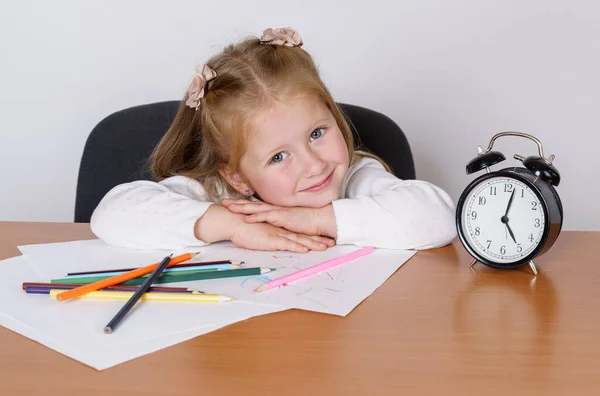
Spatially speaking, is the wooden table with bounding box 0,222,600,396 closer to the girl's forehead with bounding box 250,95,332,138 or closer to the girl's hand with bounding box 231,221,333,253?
the girl's hand with bounding box 231,221,333,253

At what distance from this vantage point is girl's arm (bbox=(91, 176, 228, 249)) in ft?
4.59

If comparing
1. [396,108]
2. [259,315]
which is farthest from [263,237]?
[396,108]

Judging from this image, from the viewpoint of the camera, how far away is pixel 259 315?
982 mm

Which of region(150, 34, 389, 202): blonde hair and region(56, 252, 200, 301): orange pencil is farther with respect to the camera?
region(150, 34, 389, 202): blonde hair

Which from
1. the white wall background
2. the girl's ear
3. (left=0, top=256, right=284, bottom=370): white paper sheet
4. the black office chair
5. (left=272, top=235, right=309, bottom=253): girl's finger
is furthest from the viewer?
the white wall background

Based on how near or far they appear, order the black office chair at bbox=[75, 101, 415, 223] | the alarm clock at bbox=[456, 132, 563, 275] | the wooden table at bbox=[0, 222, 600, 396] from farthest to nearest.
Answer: the black office chair at bbox=[75, 101, 415, 223] < the alarm clock at bbox=[456, 132, 563, 275] < the wooden table at bbox=[0, 222, 600, 396]

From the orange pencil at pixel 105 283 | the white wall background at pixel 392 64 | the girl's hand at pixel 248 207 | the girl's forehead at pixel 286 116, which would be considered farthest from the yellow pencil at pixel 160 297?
the white wall background at pixel 392 64

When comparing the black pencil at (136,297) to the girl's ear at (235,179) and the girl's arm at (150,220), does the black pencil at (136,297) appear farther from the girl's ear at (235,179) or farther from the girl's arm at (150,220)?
the girl's ear at (235,179)

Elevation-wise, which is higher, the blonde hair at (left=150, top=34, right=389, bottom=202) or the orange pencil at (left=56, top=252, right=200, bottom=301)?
→ the blonde hair at (left=150, top=34, right=389, bottom=202)

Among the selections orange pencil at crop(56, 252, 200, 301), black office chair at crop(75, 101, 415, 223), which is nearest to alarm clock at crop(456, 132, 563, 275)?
orange pencil at crop(56, 252, 200, 301)

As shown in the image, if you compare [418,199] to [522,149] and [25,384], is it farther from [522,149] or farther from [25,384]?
[522,149]

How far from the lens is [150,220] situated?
1.43m

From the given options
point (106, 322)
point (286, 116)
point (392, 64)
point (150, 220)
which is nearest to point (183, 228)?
point (150, 220)

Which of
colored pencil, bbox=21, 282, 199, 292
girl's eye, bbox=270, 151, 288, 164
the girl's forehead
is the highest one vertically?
the girl's forehead
